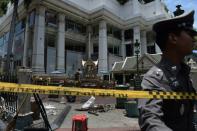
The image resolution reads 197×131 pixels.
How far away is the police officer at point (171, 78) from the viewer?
152 centimetres

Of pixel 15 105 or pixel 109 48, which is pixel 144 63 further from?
pixel 15 105

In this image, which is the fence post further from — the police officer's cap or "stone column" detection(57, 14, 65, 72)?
"stone column" detection(57, 14, 65, 72)

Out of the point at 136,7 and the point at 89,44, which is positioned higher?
the point at 136,7

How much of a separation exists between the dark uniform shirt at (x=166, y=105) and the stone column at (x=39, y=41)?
3223 centimetres

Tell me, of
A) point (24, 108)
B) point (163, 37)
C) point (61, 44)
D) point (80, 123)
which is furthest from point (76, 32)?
point (163, 37)

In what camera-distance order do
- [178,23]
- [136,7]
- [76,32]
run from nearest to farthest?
[178,23], [76,32], [136,7]

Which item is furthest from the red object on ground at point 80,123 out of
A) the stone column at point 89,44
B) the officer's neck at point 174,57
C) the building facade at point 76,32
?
the stone column at point 89,44

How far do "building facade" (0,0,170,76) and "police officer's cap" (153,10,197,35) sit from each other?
32089 millimetres

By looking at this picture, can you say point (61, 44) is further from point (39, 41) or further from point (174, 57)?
point (174, 57)

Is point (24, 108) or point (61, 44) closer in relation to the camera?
point (24, 108)

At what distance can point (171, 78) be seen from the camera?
1638mm

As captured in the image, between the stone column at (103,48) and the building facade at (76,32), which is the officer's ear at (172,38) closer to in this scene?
the building facade at (76,32)

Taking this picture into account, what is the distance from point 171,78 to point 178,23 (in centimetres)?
41

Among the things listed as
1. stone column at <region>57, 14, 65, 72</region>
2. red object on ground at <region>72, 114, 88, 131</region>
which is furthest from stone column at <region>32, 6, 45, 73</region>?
red object on ground at <region>72, 114, 88, 131</region>
